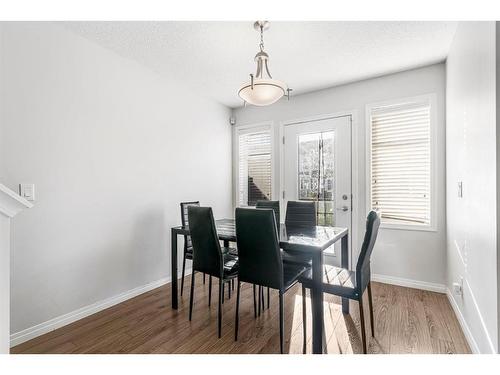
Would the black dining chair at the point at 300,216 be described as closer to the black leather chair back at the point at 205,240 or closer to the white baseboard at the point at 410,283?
the black leather chair back at the point at 205,240

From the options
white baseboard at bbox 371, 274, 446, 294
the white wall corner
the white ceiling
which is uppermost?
the white ceiling

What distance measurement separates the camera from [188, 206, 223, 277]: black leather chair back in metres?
2.07

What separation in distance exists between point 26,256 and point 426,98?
4.04 metres

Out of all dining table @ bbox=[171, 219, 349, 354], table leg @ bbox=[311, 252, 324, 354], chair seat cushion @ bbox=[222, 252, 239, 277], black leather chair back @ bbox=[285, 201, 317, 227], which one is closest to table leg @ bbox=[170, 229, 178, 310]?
dining table @ bbox=[171, 219, 349, 354]

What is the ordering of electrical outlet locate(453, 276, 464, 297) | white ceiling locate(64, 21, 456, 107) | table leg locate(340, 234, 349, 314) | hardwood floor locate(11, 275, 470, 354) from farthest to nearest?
table leg locate(340, 234, 349, 314) → white ceiling locate(64, 21, 456, 107) → electrical outlet locate(453, 276, 464, 297) → hardwood floor locate(11, 275, 470, 354)

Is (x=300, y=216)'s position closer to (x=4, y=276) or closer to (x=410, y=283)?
(x=410, y=283)

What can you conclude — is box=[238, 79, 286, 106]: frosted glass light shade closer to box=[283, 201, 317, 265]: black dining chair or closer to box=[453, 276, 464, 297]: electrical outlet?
box=[283, 201, 317, 265]: black dining chair

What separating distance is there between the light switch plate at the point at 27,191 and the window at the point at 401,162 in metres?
3.36

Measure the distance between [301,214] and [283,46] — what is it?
5.50 feet

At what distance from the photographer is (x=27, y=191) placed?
6.34 ft

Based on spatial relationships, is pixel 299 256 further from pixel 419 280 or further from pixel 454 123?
pixel 454 123

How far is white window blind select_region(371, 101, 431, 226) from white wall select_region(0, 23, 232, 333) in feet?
7.99

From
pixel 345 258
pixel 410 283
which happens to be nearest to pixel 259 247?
pixel 345 258

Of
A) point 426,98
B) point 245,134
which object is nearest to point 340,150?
point 426,98
